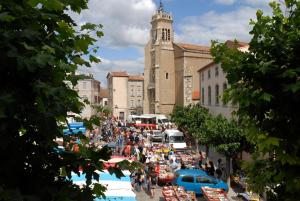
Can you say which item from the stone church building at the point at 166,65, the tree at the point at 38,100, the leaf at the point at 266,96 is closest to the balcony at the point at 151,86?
the stone church building at the point at 166,65

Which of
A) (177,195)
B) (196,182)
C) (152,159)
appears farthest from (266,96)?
(152,159)

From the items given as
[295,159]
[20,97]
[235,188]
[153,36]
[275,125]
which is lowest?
[235,188]

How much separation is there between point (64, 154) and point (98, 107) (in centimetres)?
105

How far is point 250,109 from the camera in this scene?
5961 millimetres

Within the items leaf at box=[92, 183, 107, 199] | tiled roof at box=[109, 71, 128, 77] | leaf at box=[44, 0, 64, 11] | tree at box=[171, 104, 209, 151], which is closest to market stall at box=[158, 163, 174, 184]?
tree at box=[171, 104, 209, 151]

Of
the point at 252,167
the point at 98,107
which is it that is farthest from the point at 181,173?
the point at 98,107

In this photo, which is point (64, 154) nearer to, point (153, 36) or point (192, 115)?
point (192, 115)

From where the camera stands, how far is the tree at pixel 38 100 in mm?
2832

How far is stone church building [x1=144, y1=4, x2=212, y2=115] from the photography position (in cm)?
7125

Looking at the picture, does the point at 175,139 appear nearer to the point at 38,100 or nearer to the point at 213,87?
the point at 213,87

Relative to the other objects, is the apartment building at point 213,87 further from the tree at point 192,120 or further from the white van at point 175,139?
the white van at point 175,139

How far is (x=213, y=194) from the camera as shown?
1720cm

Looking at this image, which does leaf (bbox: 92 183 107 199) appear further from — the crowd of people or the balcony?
the balcony

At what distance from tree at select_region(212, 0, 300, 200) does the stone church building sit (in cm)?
6270
